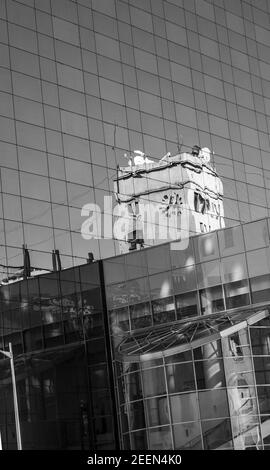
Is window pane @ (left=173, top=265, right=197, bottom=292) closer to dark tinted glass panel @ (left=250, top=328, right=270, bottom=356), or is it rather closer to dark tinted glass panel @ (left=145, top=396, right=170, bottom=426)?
dark tinted glass panel @ (left=250, top=328, right=270, bottom=356)

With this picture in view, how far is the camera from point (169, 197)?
54875mm

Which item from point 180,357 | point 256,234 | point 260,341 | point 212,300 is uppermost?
point 256,234

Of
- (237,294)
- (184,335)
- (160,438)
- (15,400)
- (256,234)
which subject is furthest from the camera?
(256,234)

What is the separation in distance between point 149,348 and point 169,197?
39.2ft

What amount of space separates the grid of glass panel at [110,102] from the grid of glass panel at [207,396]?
376 cm

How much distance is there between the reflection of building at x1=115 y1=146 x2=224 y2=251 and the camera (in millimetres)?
52844

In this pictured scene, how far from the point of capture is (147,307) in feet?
157

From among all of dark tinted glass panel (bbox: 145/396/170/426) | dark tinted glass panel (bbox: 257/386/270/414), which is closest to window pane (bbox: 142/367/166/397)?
dark tinted glass panel (bbox: 145/396/170/426)

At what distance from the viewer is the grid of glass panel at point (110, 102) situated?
161 feet

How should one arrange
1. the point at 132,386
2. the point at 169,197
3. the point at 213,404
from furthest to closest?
1. the point at 169,197
2. the point at 132,386
3. the point at 213,404

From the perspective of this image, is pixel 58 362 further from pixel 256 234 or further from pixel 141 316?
pixel 256 234

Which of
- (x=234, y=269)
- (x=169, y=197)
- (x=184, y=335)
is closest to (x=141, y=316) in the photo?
(x=184, y=335)

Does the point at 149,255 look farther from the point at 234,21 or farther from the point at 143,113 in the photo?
the point at 234,21

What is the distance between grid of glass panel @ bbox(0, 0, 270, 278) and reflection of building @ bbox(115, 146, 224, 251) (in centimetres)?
78
